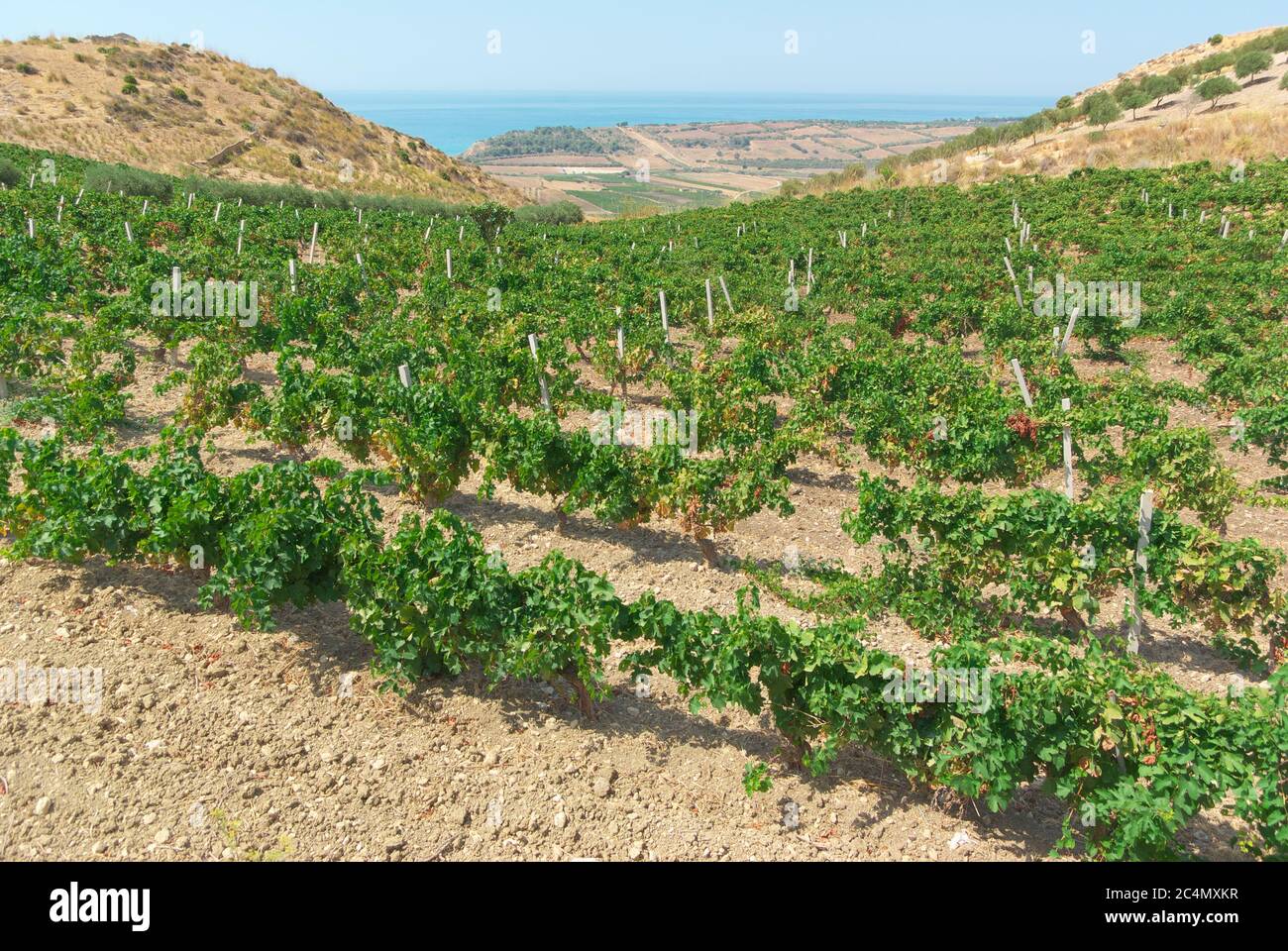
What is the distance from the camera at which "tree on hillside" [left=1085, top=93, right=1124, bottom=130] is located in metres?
48.0

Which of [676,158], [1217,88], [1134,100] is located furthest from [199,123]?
[676,158]

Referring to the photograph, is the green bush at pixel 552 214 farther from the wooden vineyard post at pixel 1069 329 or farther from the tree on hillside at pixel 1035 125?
the wooden vineyard post at pixel 1069 329

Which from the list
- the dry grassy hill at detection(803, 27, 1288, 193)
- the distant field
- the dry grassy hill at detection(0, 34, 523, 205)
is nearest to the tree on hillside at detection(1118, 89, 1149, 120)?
the dry grassy hill at detection(803, 27, 1288, 193)

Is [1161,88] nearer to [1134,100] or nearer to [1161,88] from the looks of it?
[1161,88]

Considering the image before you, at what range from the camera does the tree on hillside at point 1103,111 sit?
48.0 meters

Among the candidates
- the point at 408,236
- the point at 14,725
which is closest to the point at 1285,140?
the point at 408,236

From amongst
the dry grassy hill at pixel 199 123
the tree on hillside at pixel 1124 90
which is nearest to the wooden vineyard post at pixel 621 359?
the dry grassy hill at pixel 199 123

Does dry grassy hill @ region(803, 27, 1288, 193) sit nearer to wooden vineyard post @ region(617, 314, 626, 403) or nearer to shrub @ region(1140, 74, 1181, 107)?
shrub @ region(1140, 74, 1181, 107)

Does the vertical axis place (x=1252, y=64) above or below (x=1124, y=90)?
above

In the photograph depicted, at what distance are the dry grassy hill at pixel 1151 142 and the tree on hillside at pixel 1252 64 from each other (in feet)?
1.69

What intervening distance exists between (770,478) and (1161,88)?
5749 centimetres

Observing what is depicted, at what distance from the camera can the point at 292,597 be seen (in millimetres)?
6684

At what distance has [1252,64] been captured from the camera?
1874 inches
